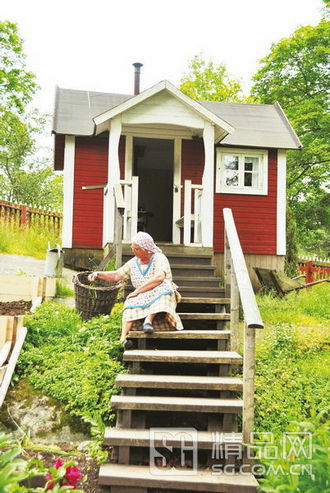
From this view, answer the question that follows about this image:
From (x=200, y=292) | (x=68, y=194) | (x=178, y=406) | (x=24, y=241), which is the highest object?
(x=68, y=194)

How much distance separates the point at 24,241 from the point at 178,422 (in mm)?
8337

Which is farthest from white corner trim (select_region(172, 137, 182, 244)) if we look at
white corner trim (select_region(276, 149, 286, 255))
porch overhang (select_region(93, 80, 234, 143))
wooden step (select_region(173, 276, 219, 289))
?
wooden step (select_region(173, 276, 219, 289))

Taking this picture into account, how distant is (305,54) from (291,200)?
5.72 meters

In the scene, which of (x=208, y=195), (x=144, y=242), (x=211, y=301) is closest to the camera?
(x=144, y=242)

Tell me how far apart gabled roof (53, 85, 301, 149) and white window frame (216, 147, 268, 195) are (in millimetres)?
263

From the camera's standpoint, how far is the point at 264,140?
9.70 meters

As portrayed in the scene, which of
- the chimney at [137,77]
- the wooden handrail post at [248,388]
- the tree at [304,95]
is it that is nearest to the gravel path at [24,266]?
the wooden handrail post at [248,388]

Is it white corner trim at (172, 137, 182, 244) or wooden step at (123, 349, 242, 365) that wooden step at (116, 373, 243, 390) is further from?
white corner trim at (172, 137, 182, 244)

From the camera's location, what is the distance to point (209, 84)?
2570cm

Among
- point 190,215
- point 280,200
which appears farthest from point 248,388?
point 280,200

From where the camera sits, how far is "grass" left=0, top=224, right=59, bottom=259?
1051 centimetres

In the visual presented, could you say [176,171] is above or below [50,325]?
above

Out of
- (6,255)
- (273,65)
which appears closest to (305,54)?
(273,65)

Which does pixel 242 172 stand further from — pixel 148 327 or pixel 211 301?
pixel 148 327
